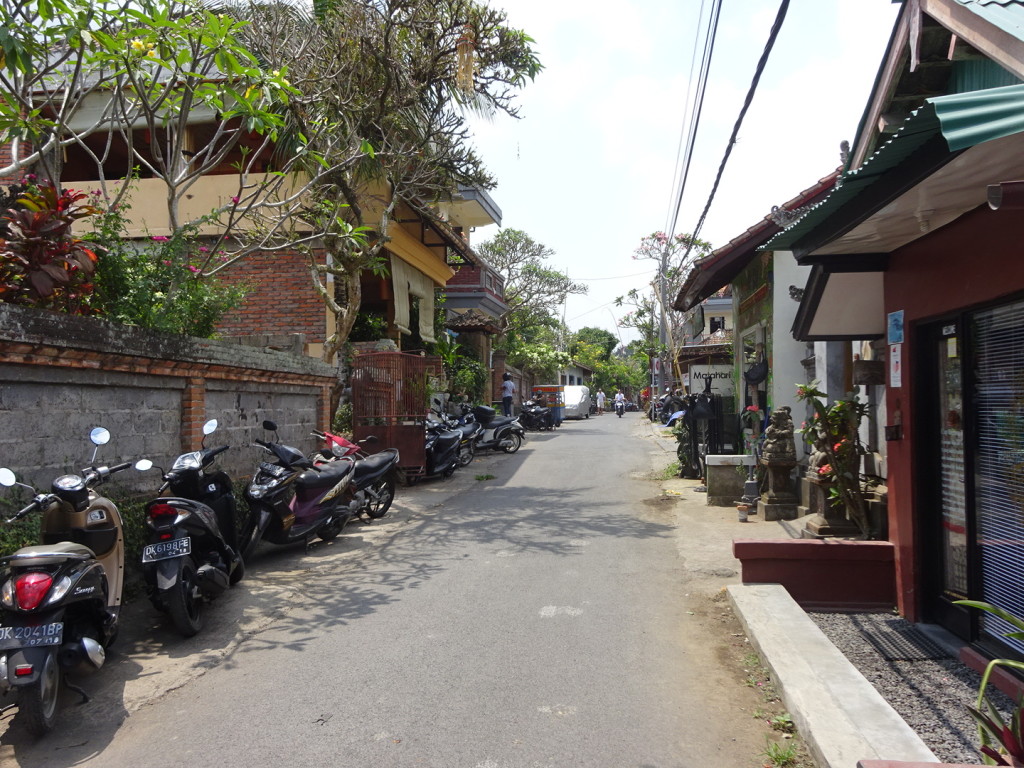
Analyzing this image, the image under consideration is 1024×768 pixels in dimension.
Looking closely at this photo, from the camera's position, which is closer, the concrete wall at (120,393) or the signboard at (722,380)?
the concrete wall at (120,393)

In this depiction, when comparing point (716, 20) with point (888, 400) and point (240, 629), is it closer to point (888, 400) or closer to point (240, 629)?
point (888, 400)

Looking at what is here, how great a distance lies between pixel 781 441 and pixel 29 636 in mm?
7785

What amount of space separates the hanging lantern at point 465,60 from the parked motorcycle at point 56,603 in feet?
28.5

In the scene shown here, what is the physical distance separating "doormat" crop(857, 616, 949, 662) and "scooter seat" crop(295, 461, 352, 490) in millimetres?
4931

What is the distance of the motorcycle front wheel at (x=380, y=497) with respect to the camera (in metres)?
9.56

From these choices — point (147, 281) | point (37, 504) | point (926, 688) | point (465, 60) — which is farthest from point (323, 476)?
point (465, 60)

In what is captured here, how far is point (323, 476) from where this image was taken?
7715 mm

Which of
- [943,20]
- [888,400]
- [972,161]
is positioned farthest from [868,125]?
[972,161]

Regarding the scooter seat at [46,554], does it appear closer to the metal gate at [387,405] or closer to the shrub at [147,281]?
the shrub at [147,281]

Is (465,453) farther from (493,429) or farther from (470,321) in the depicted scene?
(470,321)

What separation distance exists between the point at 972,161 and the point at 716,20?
5.44 m

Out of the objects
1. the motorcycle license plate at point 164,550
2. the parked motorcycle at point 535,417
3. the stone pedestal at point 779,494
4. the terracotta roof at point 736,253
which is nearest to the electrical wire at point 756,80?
the terracotta roof at point 736,253

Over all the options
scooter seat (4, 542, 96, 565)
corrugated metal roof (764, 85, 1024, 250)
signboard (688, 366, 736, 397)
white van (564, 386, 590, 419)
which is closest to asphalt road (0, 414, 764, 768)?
scooter seat (4, 542, 96, 565)

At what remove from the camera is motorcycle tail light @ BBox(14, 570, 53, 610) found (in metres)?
3.65
